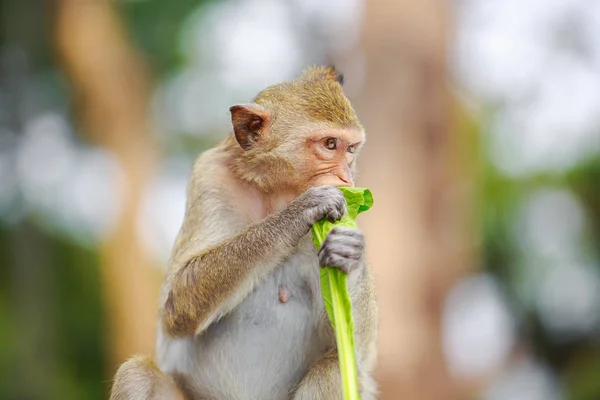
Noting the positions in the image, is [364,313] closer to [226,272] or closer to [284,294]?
[284,294]

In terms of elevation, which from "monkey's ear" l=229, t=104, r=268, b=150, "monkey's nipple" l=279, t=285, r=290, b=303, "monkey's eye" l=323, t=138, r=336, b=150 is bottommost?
"monkey's nipple" l=279, t=285, r=290, b=303

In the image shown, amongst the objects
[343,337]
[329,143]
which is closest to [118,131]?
[329,143]

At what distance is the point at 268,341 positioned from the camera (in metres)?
5.09

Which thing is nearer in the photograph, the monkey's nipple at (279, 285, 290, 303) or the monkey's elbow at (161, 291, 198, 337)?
the monkey's elbow at (161, 291, 198, 337)

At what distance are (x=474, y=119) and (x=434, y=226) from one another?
13.8 metres

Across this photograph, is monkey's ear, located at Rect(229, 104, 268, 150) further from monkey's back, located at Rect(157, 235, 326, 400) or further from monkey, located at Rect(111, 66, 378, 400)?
monkey's back, located at Rect(157, 235, 326, 400)

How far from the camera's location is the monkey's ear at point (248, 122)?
505 centimetres

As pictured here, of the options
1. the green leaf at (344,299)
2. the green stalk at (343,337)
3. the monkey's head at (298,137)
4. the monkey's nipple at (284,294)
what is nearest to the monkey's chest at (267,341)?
the monkey's nipple at (284,294)

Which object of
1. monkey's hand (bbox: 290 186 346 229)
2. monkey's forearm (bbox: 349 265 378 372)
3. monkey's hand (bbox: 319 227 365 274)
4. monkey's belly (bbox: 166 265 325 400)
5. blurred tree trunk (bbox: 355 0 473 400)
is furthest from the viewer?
blurred tree trunk (bbox: 355 0 473 400)

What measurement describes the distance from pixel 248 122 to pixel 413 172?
23.4 feet

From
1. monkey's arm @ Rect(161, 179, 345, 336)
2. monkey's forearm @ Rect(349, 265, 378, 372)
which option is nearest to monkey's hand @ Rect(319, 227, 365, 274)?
monkey's arm @ Rect(161, 179, 345, 336)

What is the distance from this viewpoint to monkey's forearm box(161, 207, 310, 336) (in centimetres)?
470

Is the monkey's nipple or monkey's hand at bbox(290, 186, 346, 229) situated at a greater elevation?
monkey's hand at bbox(290, 186, 346, 229)

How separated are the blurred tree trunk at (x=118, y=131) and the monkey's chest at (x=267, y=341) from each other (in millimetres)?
11933
